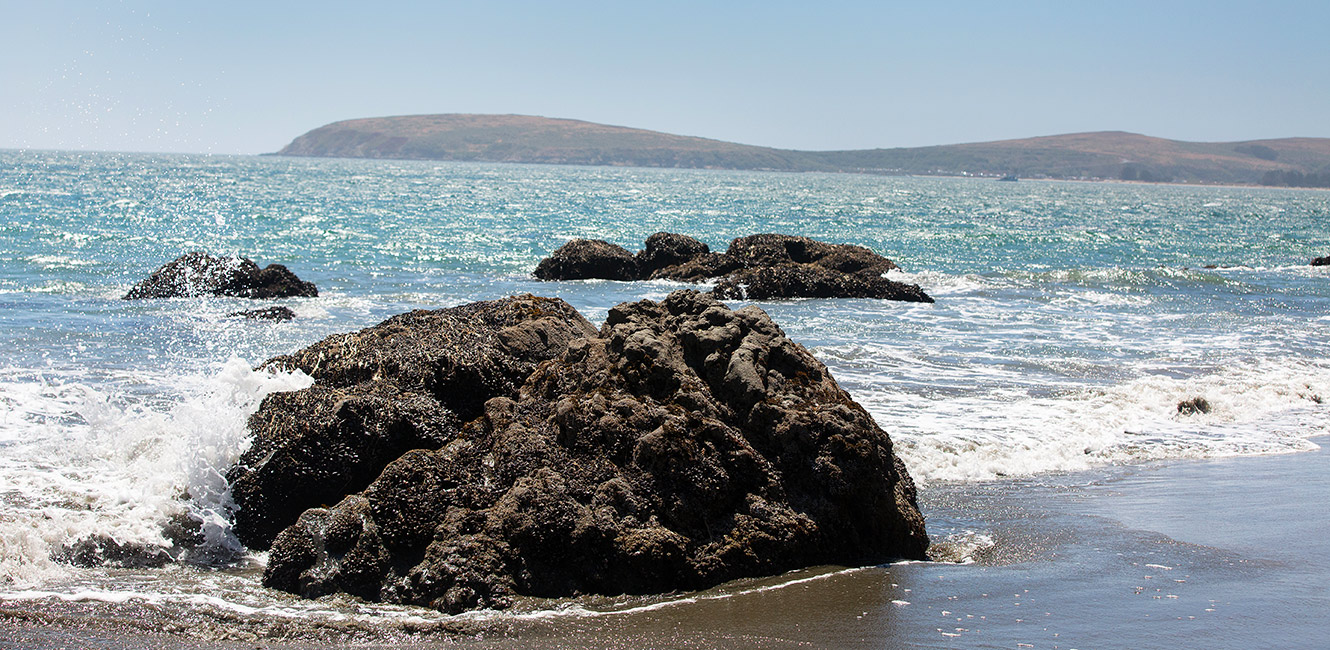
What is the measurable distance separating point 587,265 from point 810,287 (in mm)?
6008

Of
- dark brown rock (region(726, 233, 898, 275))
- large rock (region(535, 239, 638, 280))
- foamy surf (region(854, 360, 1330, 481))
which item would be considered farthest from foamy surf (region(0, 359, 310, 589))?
dark brown rock (region(726, 233, 898, 275))

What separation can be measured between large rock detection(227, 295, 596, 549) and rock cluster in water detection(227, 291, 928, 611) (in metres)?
0.01

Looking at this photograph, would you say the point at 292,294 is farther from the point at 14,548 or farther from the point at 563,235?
the point at 563,235

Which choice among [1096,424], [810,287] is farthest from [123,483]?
[810,287]

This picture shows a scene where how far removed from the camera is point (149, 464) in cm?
645

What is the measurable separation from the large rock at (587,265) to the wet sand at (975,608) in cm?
1880

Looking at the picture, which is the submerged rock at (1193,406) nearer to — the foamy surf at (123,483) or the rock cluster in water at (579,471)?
the rock cluster in water at (579,471)

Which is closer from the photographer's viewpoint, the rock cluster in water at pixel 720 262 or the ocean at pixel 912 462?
the ocean at pixel 912 462

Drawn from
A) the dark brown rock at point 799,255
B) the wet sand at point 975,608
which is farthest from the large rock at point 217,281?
the wet sand at point 975,608

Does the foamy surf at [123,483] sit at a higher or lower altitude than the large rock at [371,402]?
lower

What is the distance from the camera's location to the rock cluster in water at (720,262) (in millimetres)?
22344

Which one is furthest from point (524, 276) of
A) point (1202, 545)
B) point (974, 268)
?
point (1202, 545)

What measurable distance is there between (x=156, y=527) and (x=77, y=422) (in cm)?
349

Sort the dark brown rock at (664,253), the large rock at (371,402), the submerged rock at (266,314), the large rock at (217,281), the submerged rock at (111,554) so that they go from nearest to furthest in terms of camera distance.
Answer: the submerged rock at (111,554) → the large rock at (371,402) → the submerged rock at (266,314) → the large rock at (217,281) → the dark brown rock at (664,253)
